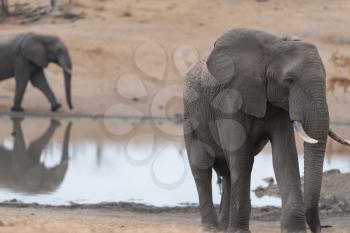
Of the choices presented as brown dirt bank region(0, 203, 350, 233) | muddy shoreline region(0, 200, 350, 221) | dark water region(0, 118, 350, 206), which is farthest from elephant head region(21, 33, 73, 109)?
brown dirt bank region(0, 203, 350, 233)

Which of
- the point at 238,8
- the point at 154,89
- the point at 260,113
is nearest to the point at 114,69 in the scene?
the point at 154,89

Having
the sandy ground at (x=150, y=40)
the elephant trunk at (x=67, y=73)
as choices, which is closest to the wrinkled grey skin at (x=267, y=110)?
the sandy ground at (x=150, y=40)

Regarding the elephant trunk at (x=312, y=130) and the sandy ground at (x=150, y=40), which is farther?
the sandy ground at (x=150, y=40)

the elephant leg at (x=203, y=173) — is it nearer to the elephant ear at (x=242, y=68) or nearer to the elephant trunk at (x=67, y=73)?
the elephant ear at (x=242, y=68)

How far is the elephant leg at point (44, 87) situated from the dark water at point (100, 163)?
87cm

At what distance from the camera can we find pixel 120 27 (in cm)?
3253

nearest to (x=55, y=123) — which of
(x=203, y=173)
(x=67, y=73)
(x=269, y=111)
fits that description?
(x=67, y=73)

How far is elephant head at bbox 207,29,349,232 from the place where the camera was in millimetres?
8672

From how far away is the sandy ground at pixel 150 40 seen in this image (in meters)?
25.6

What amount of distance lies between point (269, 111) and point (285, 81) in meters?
0.46

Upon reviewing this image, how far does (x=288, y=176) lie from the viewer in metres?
9.16

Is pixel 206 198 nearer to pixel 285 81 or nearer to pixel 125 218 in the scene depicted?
pixel 125 218

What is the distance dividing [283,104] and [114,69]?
64.3 feet

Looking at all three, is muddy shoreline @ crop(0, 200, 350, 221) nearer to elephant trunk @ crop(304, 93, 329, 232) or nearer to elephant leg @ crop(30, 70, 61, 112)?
elephant trunk @ crop(304, 93, 329, 232)
